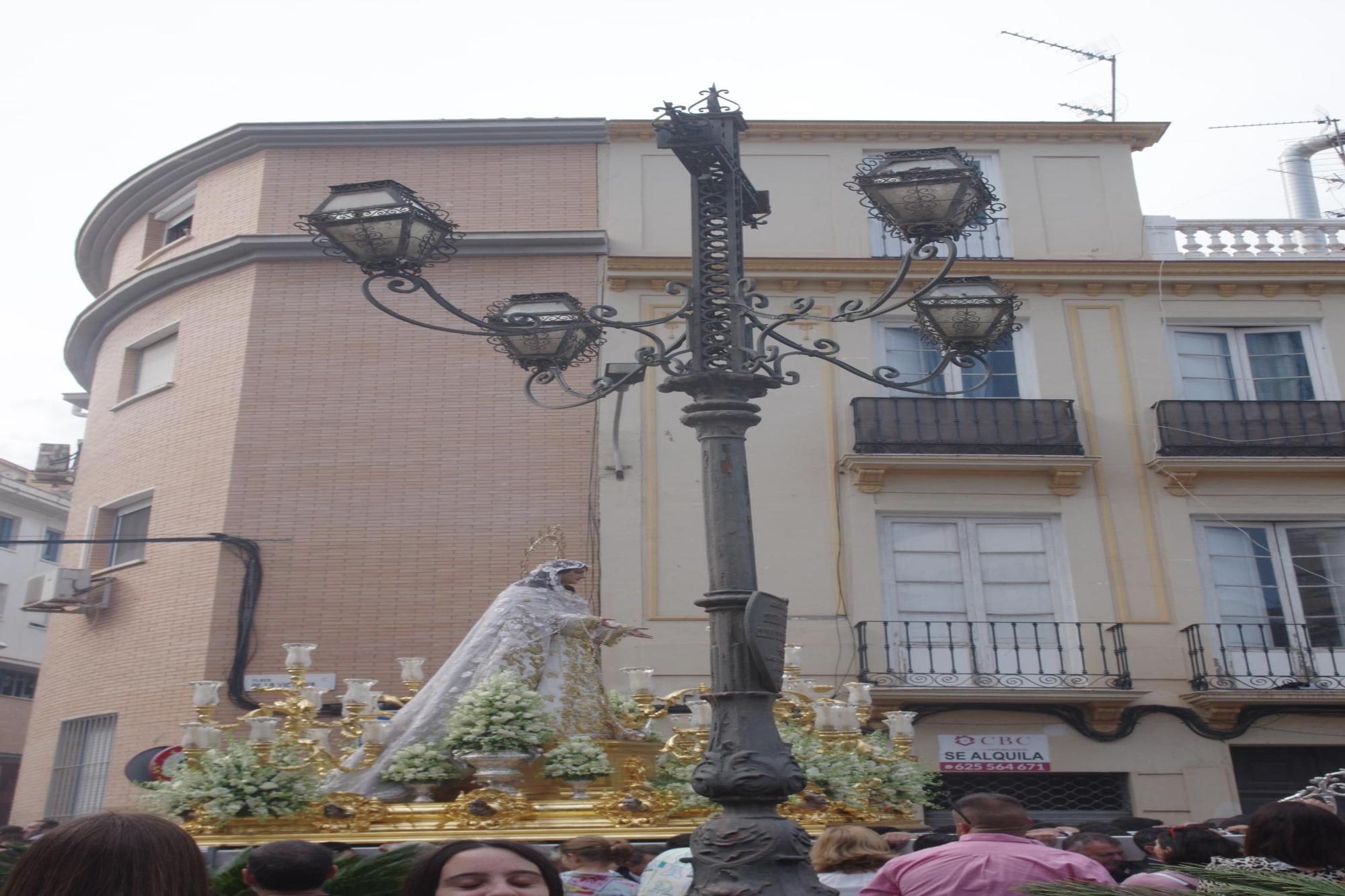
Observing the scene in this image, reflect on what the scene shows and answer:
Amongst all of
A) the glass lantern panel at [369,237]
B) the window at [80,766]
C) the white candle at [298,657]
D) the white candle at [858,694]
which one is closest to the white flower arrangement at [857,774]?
the white candle at [858,694]

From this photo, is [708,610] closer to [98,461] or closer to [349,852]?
[349,852]

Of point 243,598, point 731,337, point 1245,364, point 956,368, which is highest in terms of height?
point 1245,364

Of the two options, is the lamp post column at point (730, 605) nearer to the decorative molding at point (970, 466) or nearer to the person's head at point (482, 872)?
the person's head at point (482, 872)

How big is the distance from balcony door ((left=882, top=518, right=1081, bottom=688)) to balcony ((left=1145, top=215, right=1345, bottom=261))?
4.37 m

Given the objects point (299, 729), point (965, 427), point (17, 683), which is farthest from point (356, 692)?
point (17, 683)

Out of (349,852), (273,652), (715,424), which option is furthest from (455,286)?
(349,852)

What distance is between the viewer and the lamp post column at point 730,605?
469 cm

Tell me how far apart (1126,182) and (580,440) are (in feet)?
26.5

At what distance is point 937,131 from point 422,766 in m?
11.9

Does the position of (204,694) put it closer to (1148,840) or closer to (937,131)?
(1148,840)

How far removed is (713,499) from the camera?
5.43m

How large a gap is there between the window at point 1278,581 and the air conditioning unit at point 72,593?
529 inches

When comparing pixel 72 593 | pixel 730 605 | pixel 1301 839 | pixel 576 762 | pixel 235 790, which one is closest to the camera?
pixel 1301 839

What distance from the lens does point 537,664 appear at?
855 centimetres
